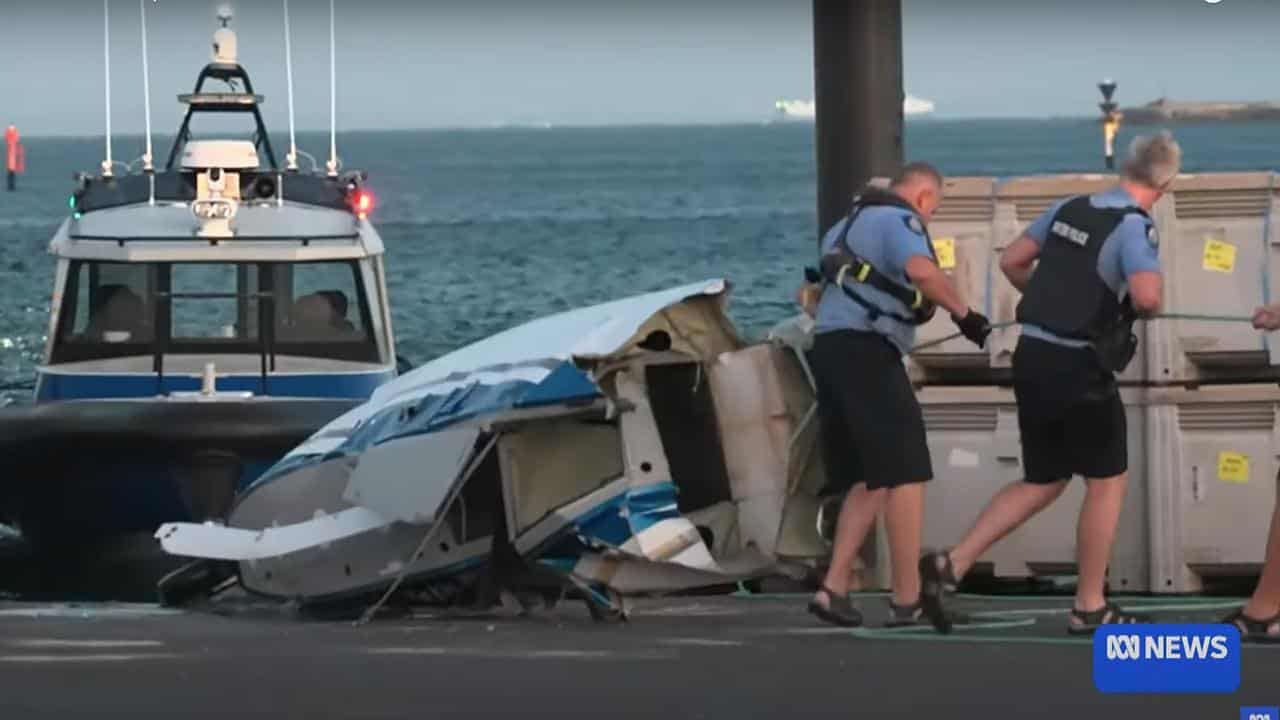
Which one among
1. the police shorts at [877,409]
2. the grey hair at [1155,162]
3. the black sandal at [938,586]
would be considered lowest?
the black sandal at [938,586]

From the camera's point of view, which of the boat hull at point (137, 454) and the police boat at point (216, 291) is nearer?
the boat hull at point (137, 454)

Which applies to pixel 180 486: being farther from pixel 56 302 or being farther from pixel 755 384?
pixel 755 384

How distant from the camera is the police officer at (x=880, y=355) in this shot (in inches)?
354

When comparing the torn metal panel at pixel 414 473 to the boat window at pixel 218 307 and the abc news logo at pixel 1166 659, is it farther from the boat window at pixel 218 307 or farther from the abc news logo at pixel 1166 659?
the boat window at pixel 218 307

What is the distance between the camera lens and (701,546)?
9.33 m

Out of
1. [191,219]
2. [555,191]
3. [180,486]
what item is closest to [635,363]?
[180,486]

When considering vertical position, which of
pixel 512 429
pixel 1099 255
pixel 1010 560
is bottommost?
pixel 1010 560

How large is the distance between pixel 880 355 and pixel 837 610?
0.94 m

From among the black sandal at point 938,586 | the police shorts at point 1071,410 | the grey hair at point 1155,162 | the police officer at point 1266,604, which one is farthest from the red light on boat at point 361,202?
the police officer at point 1266,604

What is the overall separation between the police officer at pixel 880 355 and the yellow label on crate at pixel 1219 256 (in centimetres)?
142

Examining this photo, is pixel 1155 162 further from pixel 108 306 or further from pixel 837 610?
pixel 108 306

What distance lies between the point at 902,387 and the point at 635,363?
3.37 ft

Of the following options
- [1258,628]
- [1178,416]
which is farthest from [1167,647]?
[1178,416]

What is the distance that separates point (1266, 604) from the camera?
8766 millimetres
